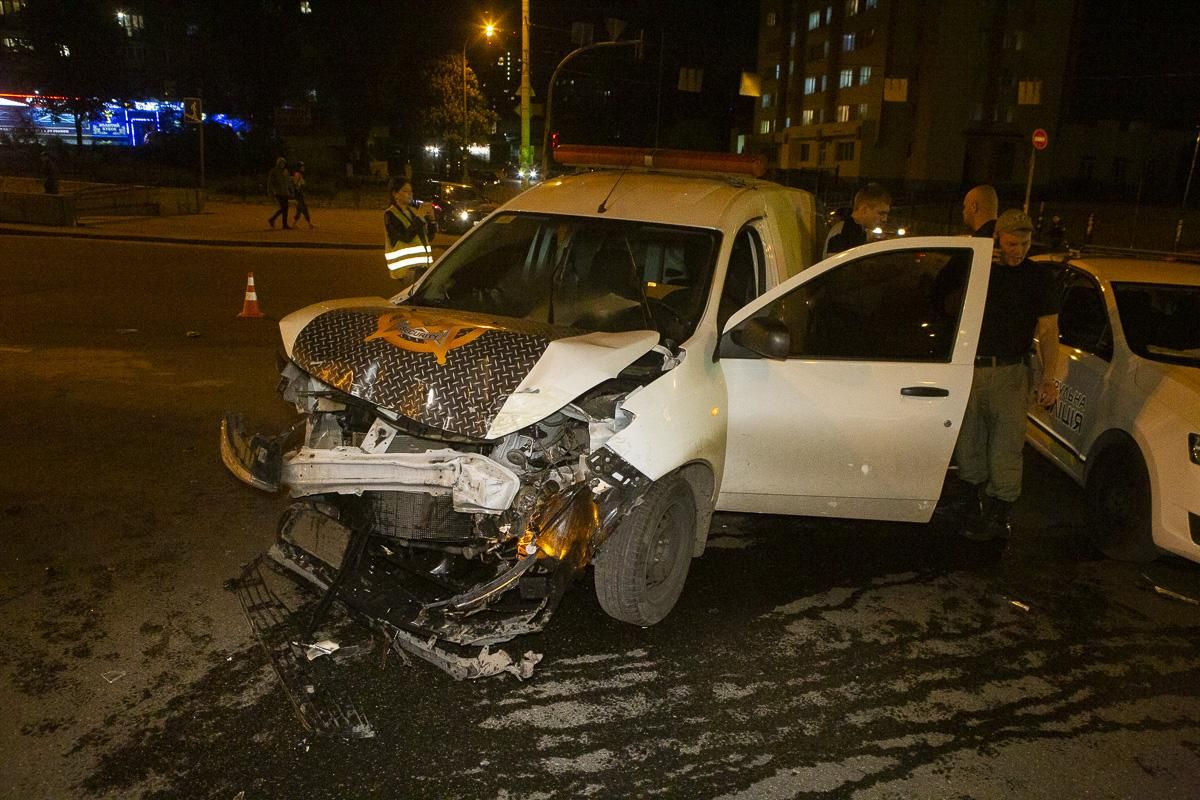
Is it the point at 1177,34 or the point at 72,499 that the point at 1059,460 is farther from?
the point at 1177,34

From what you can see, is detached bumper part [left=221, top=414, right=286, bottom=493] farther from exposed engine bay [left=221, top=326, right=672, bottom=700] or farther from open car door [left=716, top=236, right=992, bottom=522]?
open car door [left=716, top=236, right=992, bottom=522]

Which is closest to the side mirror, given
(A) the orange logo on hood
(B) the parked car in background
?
(A) the orange logo on hood

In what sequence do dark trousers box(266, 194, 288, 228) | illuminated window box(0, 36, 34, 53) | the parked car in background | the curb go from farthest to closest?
illuminated window box(0, 36, 34, 53) < the parked car in background < dark trousers box(266, 194, 288, 228) < the curb

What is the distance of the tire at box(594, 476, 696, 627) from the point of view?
12.9 feet

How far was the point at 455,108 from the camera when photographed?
40000 millimetres

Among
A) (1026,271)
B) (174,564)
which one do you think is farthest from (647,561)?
(1026,271)

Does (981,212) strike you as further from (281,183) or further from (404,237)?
(281,183)

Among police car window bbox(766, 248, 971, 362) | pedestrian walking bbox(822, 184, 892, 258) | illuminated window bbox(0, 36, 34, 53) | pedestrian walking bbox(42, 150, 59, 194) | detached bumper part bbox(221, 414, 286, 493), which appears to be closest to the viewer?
detached bumper part bbox(221, 414, 286, 493)

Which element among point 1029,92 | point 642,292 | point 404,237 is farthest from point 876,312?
point 1029,92

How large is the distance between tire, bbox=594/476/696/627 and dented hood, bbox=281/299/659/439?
0.65m

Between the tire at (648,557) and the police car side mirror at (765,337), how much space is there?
0.73 m

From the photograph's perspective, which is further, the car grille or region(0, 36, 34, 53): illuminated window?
region(0, 36, 34, 53): illuminated window

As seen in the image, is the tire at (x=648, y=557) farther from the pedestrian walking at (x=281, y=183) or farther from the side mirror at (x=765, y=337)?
the pedestrian walking at (x=281, y=183)

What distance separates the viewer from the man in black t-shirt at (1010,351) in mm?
5121
